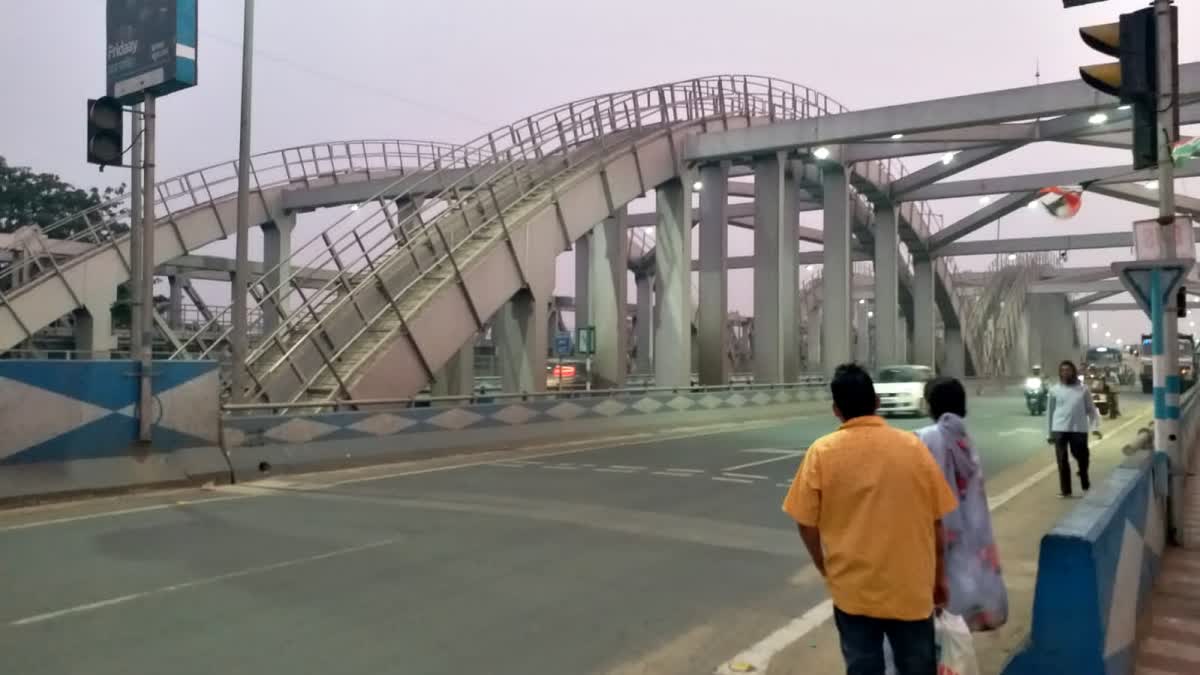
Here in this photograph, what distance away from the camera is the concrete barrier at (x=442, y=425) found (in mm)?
14211

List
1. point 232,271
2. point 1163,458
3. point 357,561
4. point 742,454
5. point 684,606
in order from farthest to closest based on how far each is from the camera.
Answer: point 232,271 → point 742,454 → point 1163,458 → point 357,561 → point 684,606

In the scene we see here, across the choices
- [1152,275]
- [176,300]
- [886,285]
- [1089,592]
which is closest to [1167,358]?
[1152,275]

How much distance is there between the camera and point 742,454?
17.5 m

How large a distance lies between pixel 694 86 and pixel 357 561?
86.1ft

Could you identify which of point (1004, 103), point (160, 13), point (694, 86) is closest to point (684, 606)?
point (160, 13)

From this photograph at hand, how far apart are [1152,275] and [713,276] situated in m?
23.0

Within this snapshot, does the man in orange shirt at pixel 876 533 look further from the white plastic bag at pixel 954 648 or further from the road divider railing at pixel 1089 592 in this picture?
the road divider railing at pixel 1089 592

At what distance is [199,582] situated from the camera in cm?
713

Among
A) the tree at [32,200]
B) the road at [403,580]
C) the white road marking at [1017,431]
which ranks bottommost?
the white road marking at [1017,431]

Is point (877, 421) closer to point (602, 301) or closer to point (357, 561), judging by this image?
point (357, 561)

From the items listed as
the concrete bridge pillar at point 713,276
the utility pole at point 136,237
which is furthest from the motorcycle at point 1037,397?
the utility pole at point 136,237

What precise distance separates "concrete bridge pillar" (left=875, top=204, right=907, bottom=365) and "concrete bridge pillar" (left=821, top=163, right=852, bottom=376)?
6935 mm

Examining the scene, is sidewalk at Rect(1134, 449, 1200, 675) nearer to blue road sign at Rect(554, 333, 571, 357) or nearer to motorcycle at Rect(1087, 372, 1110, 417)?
blue road sign at Rect(554, 333, 571, 357)

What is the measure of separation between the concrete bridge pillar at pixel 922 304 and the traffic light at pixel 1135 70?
149 feet
